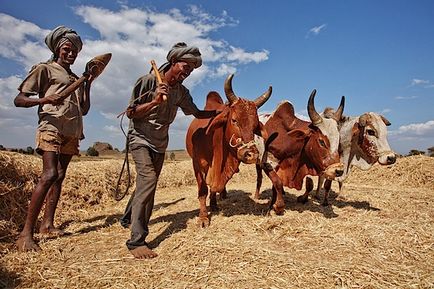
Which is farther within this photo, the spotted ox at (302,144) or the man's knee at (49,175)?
the spotted ox at (302,144)

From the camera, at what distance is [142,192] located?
412cm

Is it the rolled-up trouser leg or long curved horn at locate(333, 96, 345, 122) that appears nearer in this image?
the rolled-up trouser leg

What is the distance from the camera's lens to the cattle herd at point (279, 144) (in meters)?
4.88

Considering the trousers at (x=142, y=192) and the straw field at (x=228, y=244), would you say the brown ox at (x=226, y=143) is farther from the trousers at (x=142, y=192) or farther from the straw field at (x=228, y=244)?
the trousers at (x=142, y=192)

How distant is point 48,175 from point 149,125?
1.49m

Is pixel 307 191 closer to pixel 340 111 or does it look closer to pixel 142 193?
pixel 340 111

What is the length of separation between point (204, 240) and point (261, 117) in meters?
3.50

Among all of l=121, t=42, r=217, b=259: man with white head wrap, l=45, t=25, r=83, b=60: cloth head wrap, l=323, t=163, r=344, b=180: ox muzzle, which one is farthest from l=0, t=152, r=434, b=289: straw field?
l=45, t=25, r=83, b=60: cloth head wrap

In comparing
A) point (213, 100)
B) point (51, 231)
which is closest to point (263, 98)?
point (213, 100)

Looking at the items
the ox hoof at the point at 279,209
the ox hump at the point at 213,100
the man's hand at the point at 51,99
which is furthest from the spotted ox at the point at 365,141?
the man's hand at the point at 51,99

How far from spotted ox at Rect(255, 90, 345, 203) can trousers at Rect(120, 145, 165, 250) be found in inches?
108

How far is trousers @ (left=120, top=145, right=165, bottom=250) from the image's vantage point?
400cm

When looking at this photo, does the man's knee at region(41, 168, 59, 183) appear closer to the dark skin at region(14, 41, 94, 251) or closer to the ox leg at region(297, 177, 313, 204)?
the dark skin at region(14, 41, 94, 251)

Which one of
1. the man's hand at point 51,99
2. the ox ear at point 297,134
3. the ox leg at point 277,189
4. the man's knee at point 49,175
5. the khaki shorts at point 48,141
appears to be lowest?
the ox leg at point 277,189
